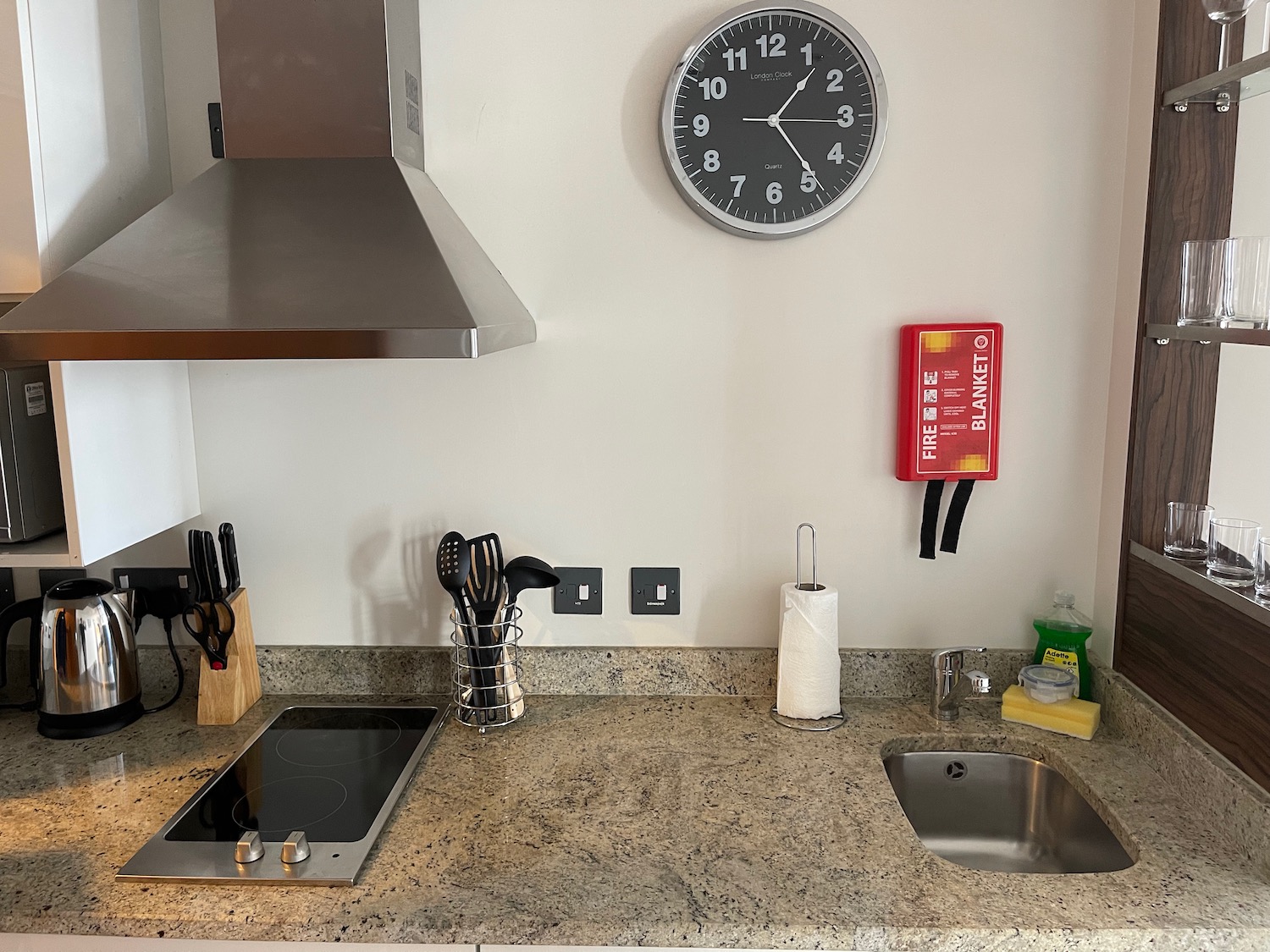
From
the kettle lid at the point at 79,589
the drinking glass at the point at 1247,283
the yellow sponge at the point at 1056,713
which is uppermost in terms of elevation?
the drinking glass at the point at 1247,283

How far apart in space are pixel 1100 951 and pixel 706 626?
0.87 metres

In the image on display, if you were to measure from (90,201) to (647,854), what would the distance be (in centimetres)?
134

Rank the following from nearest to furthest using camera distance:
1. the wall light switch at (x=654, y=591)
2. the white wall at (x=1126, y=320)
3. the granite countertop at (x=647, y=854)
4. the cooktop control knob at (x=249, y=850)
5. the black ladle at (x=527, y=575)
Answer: the granite countertop at (x=647, y=854) → the cooktop control knob at (x=249, y=850) → the white wall at (x=1126, y=320) → the black ladle at (x=527, y=575) → the wall light switch at (x=654, y=591)

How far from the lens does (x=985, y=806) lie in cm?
171

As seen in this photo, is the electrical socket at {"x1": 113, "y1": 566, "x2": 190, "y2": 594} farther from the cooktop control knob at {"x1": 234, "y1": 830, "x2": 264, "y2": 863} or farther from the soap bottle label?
the soap bottle label

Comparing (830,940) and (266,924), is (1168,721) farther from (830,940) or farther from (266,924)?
(266,924)

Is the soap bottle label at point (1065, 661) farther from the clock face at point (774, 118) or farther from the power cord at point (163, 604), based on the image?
the power cord at point (163, 604)

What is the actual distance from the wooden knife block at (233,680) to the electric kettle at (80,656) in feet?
0.44

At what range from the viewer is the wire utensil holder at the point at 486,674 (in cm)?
173

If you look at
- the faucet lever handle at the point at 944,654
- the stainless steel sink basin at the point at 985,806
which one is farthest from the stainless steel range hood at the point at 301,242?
the stainless steel sink basin at the point at 985,806

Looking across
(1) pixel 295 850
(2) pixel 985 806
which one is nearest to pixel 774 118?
(2) pixel 985 806

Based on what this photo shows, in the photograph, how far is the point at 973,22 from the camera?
1.69 metres

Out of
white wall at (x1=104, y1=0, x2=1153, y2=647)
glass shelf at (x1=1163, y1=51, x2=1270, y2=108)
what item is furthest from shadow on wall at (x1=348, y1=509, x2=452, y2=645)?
glass shelf at (x1=1163, y1=51, x2=1270, y2=108)

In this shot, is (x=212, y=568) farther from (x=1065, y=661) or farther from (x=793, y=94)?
(x=1065, y=661)
